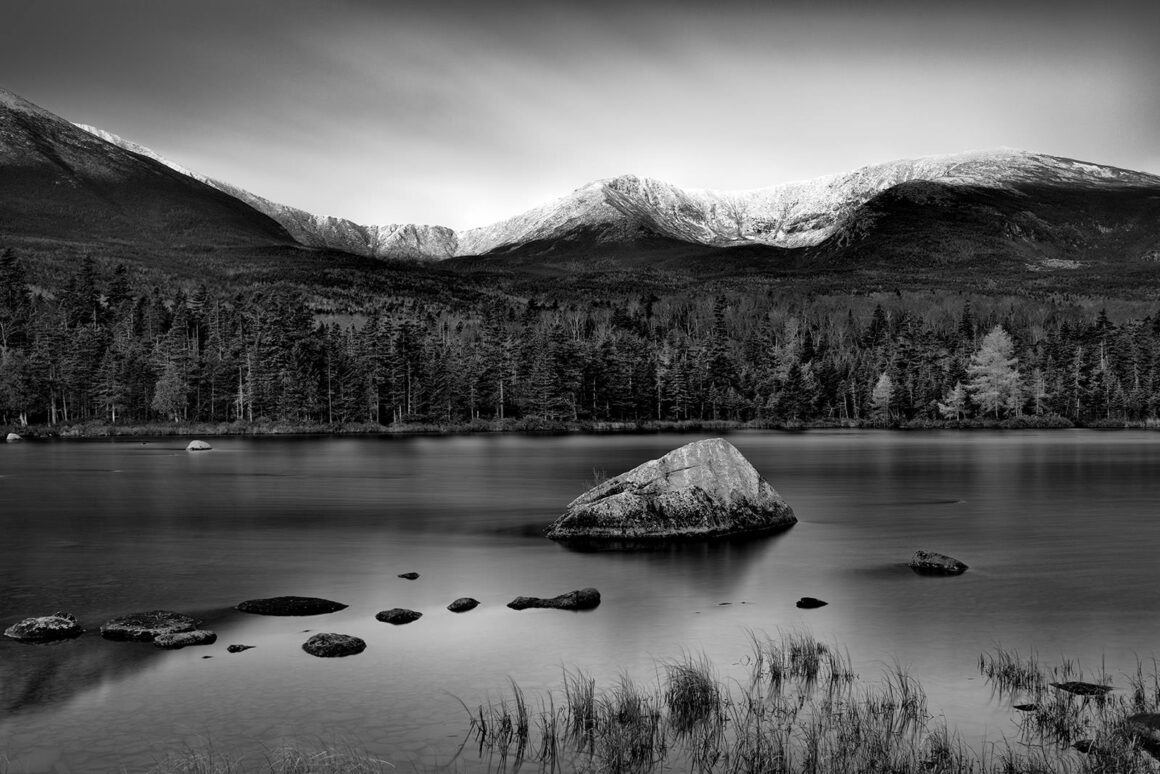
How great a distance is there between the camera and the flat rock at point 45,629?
1545 centimetres

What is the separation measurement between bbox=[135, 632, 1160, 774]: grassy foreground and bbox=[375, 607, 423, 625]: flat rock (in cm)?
498

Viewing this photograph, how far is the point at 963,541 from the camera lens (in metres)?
28.5

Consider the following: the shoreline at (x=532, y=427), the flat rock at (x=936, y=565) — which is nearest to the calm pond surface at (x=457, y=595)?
the flat rock at (x=936, y=565)

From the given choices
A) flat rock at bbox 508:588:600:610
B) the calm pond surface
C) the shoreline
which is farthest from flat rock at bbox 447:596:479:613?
the shoreline

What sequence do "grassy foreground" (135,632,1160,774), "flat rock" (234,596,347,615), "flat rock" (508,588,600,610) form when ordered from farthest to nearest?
1. "flat rock" (508,588,600,610)
2. "flat rock" (234,596,347,615)
3. "grassy foreground" (135,632,1160,774)

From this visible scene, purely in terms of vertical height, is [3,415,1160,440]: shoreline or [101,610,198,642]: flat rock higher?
[101,610,198,642]: flat rock

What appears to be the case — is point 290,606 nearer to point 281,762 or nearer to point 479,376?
point 281,762

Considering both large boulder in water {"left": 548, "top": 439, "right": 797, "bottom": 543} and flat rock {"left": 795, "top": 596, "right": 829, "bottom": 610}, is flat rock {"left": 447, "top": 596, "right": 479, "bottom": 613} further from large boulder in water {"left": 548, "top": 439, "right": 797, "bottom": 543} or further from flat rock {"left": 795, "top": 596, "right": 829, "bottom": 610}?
large boulder in water {"left": 548, "top": 439, "right": 797, "bottom": 543}

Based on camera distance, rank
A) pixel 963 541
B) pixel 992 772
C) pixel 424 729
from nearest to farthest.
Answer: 1. pixel 992 772
2. pixel 424 729
3. pixel 963 541

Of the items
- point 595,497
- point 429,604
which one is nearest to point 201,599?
point 429,604

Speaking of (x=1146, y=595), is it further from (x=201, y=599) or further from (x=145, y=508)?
(x=145, y=508)

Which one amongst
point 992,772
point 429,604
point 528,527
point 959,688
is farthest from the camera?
point 528,527

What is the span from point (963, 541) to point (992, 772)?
67.4ft

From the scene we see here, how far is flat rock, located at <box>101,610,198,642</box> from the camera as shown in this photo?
51.3 ft
